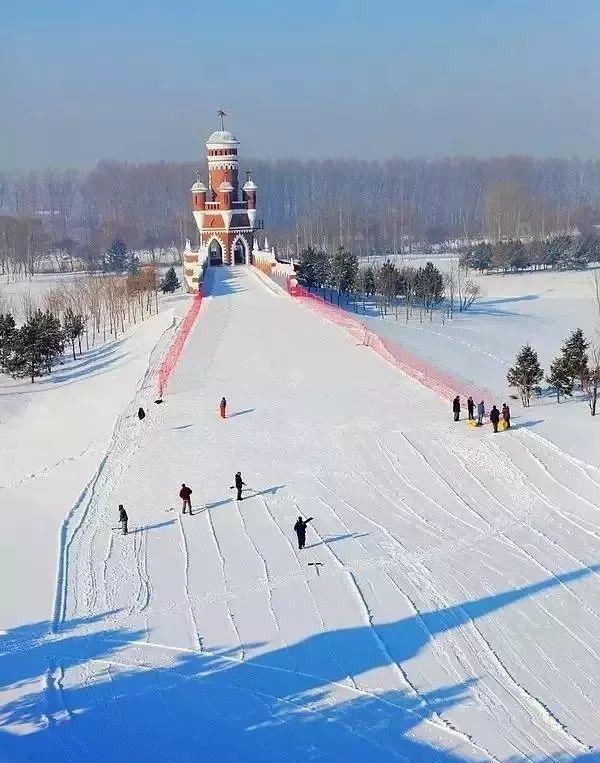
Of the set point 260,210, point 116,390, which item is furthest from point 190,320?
point 260,210

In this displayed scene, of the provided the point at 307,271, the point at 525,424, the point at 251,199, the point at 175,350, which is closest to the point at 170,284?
the point at 251,199

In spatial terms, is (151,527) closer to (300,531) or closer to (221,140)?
(300,531)

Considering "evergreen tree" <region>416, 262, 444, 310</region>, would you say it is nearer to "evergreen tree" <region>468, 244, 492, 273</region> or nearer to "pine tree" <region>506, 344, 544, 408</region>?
"evergreen tree" <region>468, 244, 492, 273</region>

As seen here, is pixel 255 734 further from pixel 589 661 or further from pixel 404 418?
pixel 404 418

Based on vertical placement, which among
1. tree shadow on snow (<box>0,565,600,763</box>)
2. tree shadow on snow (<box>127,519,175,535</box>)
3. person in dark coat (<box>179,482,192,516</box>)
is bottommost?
tree shadow on snow (<box>0,565,600,763</box>)

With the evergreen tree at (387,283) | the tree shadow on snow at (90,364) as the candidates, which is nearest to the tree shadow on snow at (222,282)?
the tree shadow on snow at (90,364)

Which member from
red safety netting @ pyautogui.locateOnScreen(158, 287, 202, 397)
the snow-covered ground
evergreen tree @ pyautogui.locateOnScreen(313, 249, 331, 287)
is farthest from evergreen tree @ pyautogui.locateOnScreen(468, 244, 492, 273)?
red safety netting @ pyautogui.locateOnScreen(158, 287, 202, 397)
